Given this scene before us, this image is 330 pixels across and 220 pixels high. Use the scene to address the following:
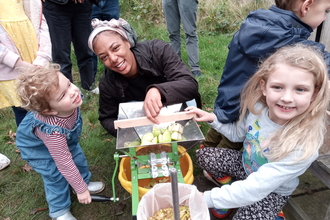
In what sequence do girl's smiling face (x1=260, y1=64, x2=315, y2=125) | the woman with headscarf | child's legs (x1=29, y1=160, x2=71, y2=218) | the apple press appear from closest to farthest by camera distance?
1. girl's smiling face (x1=260, y1=64, x2=315, y2=125)
2. the apple press
3. the woman with headscarf
4. child's legs (x1=29, y1=160, x2=71, y2=218)

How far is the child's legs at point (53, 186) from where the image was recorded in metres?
1.83

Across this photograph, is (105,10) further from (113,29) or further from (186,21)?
(113,29)

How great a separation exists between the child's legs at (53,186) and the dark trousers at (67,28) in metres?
1.49

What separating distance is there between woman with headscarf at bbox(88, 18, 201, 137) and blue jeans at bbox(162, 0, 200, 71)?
1.59m

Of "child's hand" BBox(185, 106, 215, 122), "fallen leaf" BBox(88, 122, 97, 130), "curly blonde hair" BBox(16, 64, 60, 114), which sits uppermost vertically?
"curly blonde hair" BBox(16, 64, 60, 114)

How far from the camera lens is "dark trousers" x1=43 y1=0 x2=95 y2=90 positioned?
8.63 ft

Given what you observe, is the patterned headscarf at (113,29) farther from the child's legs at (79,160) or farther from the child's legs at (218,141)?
the child's legs at (218,141)

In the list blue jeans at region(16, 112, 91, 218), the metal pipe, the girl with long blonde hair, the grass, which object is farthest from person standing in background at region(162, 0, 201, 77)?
the metal pipe

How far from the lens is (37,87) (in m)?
1.48

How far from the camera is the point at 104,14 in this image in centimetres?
350

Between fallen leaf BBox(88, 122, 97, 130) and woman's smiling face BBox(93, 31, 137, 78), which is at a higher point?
woman's smiling face BBox(93, 31, 137, 78)

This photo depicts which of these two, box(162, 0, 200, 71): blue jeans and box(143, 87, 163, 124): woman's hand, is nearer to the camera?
box(143, 87, 163, 124): woman's hand

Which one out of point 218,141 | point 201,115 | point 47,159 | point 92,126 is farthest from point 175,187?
point 92,126

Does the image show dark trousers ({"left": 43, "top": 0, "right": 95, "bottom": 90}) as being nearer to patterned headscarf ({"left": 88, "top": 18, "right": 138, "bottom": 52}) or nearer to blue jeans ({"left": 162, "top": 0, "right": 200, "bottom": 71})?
patterned headscarf ({"left": 88, "top": 18, "right": 138, "bottom": 52})
